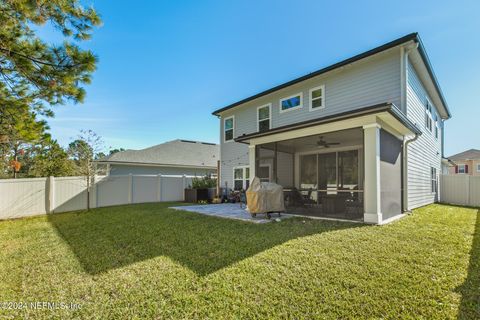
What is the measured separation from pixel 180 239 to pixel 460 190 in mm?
14476

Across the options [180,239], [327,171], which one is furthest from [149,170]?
[180,239]

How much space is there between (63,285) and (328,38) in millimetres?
11970

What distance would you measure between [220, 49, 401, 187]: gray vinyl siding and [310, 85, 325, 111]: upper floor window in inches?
6.0

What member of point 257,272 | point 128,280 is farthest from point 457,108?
point 128,280

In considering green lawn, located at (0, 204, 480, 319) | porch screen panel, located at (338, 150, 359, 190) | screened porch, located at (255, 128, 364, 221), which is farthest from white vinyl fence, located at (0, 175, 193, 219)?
porch screen panel, located at (338, 150, 359, 190)

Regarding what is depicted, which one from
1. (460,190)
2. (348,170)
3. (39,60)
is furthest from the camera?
(460,190)

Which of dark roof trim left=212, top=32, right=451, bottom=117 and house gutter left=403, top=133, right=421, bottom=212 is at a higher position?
dark roof trim left=212, top=32, right=451, bottom=117

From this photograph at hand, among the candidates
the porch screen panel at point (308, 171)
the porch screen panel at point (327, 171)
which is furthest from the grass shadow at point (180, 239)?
the porch screen panel at point (308, 171)

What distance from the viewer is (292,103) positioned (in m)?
10.6

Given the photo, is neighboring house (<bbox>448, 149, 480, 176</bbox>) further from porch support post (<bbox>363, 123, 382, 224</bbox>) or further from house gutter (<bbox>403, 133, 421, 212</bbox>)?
porch support post (<bbox>363, 123, 382, 224</bbox>)

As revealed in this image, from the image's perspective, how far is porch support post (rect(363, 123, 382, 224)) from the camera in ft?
19.0

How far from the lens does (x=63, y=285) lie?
2.84m

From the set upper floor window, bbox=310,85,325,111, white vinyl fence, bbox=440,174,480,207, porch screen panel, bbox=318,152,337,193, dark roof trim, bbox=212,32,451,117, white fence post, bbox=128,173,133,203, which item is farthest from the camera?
white fence post, bbox=128,173,133,203

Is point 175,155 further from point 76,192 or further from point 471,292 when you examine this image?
point 471,292
